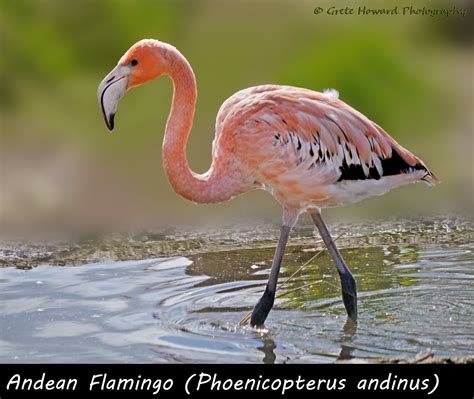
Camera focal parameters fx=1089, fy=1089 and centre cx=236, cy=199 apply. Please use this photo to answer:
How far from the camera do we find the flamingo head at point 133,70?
538 centimetres

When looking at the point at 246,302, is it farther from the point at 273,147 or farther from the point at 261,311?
the point at 273,147

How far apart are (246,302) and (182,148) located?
102 cm

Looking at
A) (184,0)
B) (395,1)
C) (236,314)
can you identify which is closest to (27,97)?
(184,0)

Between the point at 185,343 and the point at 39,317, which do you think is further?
the point at 39,317

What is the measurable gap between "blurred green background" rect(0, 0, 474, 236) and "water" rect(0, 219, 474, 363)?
95 centimetres

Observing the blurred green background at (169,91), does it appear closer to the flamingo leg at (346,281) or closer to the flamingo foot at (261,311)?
the flamingo leg at (346,281)

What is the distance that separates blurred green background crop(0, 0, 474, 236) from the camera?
27.7ft

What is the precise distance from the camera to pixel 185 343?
524 centimetres

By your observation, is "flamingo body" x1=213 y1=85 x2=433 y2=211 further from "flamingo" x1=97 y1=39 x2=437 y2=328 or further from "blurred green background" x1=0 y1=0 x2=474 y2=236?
"blurred green background" x1=0 y1=0 x2=474 y2=236

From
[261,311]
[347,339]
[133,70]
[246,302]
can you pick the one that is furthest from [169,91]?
[347,339]

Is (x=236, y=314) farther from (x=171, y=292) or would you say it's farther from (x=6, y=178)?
(x=6, y=178)

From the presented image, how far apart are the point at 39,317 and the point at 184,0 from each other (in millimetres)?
5724

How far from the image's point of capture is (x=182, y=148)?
17.9 feet

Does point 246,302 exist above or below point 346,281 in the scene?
below
